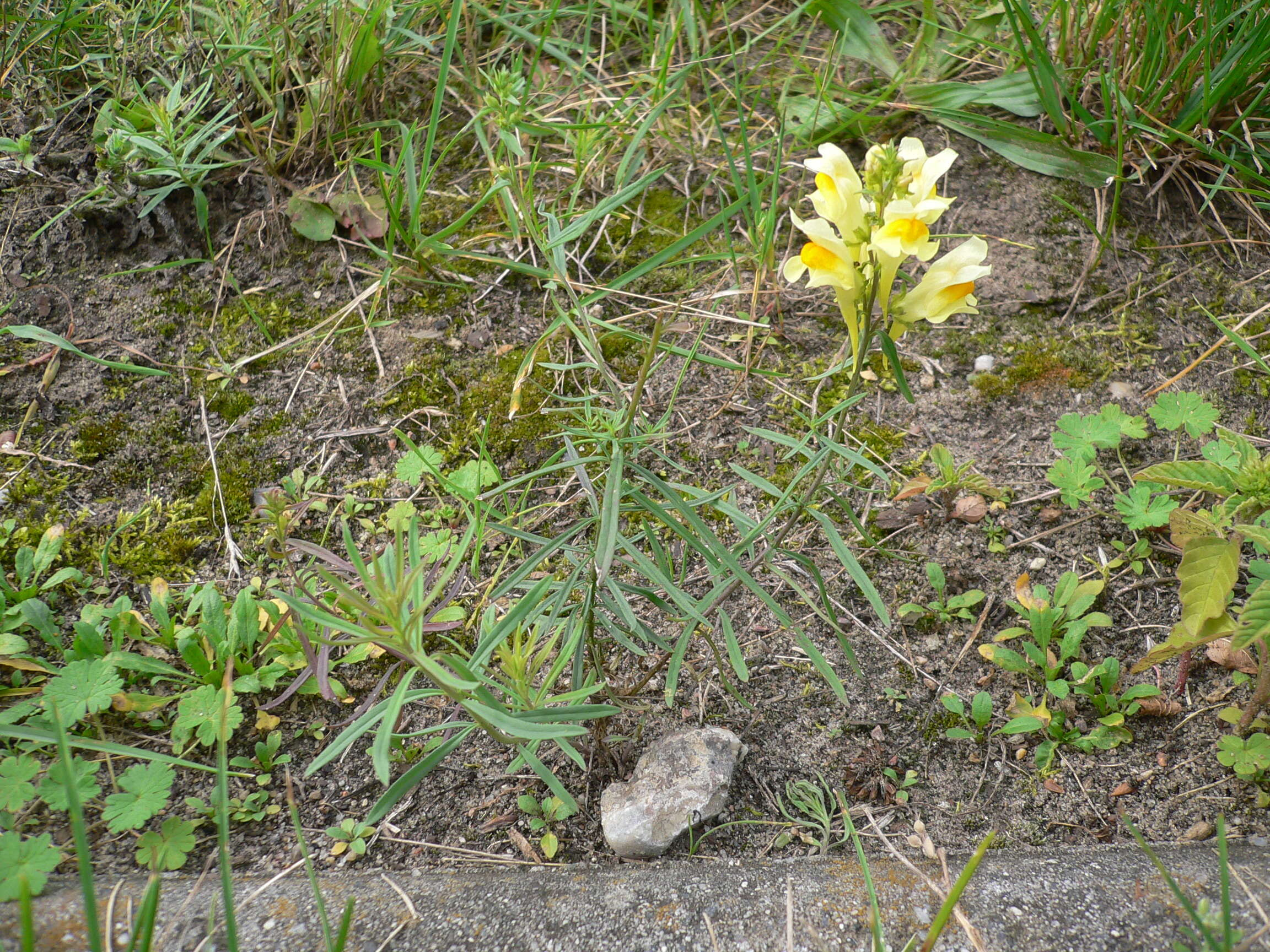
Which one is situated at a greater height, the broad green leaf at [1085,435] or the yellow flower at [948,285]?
the yellow flower at [948,285]

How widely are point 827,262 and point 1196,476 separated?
878 millimetres

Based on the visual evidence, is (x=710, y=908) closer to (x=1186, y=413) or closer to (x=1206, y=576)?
(x=1206, y=576)

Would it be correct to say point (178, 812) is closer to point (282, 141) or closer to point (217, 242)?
point (217, 242)

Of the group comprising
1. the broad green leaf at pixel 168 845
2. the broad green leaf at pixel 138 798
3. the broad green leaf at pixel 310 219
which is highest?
the broad green leaf at pixel 310 219

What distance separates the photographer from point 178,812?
1.62 metres

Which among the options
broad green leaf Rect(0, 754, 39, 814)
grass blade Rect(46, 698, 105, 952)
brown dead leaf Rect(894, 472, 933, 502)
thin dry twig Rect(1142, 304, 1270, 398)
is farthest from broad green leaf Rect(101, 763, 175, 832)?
thin dry twig Rect(1142, 304, 1270, 398)

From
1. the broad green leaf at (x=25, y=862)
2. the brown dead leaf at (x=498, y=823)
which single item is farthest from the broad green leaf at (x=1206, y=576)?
the broad green leaf at (x=25, y=862)

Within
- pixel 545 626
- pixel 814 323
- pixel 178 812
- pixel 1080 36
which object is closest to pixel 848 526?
pixel 814 323

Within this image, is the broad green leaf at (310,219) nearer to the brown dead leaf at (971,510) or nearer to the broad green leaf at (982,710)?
the brown dead leaf at (971,510)

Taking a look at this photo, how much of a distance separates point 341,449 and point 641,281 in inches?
38.6

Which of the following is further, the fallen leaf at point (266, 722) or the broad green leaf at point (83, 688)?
the fallen leaf at point (266, 722)

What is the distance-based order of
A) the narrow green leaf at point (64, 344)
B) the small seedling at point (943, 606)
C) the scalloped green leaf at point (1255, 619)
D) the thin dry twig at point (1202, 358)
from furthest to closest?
the thin dry twig at point (1202, 358), the narrow green leaf at point (64, 344), the small seedling at point (943, 606), the scalloped green leaf at point (1255, 619)

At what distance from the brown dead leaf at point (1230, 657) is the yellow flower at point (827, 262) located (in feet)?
3.65

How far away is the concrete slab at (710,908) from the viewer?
131 centimetres
